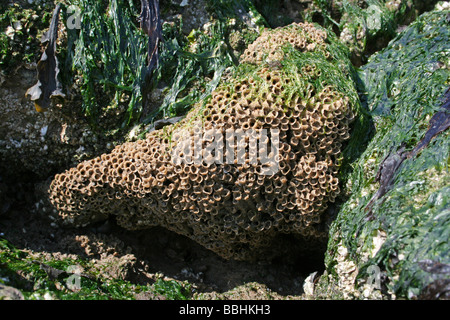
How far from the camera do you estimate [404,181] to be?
13.0 ft

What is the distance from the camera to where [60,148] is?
5.18 meters

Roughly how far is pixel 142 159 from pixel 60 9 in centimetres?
205

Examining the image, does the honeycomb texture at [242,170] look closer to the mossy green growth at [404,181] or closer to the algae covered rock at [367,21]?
the mossy green growth at [404,181]

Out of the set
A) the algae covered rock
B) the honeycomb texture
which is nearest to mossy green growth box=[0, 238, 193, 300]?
the honeycomb texture

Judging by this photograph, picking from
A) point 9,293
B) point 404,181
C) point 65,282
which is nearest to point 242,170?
point 404,181

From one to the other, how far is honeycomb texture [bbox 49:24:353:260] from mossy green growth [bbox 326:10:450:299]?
39cm

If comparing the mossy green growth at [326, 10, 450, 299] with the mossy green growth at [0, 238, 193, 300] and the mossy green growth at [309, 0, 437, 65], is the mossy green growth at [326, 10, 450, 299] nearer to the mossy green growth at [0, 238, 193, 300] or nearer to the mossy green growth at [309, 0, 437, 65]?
the mossy green growth at [309, 0, 437, 65]

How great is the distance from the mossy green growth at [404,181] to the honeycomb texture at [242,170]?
1.28ft

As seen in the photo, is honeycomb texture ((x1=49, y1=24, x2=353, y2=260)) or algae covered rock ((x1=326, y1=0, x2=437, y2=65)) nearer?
honeycomb texture ((x1=49, y1=24, x2=353, y2=260))

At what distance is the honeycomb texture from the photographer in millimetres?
4469

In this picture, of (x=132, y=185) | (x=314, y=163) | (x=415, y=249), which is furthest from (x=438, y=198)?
(x=132, y=185)

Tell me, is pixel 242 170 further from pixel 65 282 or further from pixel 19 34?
pixel 19 34

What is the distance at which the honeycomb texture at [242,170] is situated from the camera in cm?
447

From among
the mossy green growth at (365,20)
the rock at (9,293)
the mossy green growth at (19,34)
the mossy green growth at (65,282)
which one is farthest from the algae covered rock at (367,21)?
the rock at (9,293)
